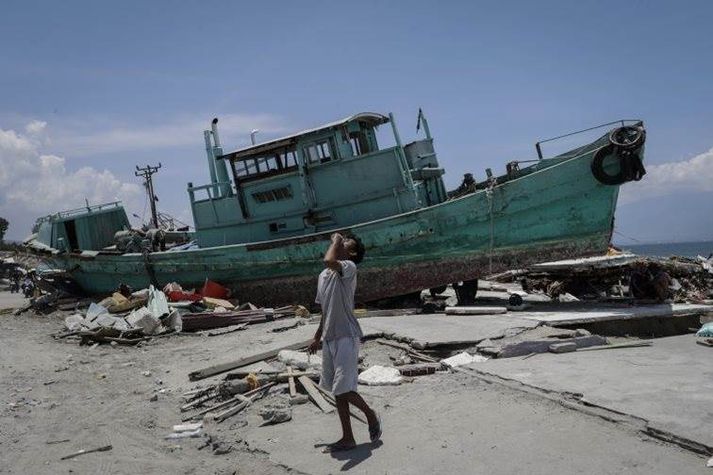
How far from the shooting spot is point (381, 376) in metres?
5.80

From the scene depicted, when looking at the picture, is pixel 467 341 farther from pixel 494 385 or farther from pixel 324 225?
pixel 324 225

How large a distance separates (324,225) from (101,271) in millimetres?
7118

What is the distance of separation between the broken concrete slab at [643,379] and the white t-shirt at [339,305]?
189 centimetres

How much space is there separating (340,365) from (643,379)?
9.11 ft

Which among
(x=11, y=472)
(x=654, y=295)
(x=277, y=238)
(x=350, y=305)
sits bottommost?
(x=654, y=295)

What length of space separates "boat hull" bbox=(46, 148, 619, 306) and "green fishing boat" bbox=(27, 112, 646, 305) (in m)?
0.02

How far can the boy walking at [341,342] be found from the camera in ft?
13.5

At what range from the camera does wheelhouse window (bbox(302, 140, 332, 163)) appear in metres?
11.9

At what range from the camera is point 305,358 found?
664 centimetres

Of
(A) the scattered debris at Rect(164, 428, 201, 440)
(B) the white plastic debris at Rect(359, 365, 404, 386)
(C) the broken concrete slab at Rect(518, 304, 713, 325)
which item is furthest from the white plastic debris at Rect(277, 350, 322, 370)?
(C) the broken concrete slab at Rect(518, 304, 713, 325)

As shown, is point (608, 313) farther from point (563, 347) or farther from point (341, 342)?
point (341, 342)

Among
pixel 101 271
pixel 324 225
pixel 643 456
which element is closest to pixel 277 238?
pixel 324 225

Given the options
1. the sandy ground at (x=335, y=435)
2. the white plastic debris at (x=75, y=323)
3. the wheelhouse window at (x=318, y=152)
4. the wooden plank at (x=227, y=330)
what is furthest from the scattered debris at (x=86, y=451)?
the wheelhouse window at (x=318, y=152)

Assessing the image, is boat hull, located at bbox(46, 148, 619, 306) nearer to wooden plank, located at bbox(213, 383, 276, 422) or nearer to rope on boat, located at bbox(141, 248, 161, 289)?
rope on boat, located at bbox(141, 248, 161, 289)
